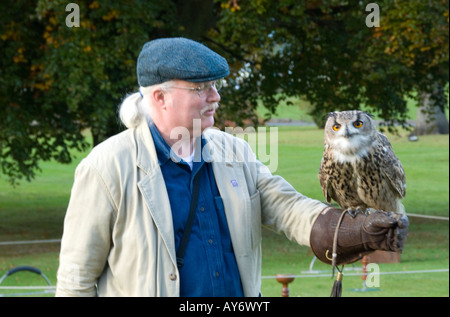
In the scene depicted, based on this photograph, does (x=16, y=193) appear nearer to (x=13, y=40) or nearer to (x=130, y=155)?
(x=13, y=40)

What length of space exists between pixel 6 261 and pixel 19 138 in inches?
96.9

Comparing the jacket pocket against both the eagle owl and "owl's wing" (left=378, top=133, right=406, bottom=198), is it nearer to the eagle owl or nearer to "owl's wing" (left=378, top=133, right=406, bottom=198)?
the eagle owl

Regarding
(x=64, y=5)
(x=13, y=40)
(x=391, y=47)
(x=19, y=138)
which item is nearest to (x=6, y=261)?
(x=19, y=138)

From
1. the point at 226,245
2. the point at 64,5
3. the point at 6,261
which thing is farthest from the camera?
the point at 6,261

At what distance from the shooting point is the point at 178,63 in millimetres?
3205

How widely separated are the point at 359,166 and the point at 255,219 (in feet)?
2.63

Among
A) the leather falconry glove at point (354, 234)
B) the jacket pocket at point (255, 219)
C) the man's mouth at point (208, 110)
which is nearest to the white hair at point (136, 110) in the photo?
the man's mouth at point (208, 110)

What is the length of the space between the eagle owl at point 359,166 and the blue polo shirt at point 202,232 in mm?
765

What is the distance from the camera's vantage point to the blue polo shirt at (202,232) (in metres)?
3.19

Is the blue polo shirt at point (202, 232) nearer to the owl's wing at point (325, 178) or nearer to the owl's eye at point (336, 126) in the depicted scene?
the owl's eye at point (336, 126)

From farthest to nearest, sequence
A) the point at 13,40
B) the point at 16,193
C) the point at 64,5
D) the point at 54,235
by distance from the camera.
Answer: the point at 16,193 < the point at 54,235 < the point at 13,40 < the point at 64,5

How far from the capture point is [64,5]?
11789mm

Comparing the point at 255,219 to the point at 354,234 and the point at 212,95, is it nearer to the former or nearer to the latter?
the point at 354,234

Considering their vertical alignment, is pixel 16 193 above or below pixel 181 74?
below
